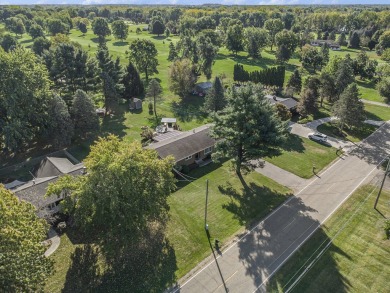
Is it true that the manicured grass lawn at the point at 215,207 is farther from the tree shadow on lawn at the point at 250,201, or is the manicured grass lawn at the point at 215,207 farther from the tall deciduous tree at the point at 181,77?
the tall deciduous tree at the point at 181,77

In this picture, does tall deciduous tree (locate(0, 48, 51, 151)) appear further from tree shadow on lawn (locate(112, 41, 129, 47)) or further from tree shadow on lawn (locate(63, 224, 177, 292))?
tree shadow on lawn (locate(112, 41, 129, 47))

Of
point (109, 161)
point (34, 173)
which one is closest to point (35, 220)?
point (109, 161)

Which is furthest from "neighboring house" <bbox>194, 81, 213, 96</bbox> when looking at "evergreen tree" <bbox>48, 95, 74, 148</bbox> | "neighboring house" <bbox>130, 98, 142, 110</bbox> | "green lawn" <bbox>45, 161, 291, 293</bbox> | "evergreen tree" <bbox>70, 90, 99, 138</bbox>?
"evergreen tree" <bbox>48, 95, 74, 148</bbox>

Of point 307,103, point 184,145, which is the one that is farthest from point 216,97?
point 184,145

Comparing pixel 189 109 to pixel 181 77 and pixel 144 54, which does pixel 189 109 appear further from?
pixel 144 54

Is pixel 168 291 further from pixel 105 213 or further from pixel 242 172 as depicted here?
pixel 242 172
